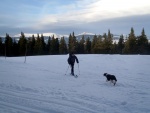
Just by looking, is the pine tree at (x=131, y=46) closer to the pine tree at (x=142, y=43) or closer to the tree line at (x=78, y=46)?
the tree line at (x=78, y=46)

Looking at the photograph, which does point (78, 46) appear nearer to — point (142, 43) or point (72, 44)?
point (72, 44)

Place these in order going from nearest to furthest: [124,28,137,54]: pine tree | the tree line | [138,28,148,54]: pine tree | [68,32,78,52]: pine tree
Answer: [138,28,148,54]: pine tree < [124,28,137,54]: pine tree < the tree line < [68,32,78,52]: pine tree

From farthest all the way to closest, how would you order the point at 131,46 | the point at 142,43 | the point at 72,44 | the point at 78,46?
1. the point at 78,46
2. the point at 72,44
3. the point at 142,43
4. the point at 131,46

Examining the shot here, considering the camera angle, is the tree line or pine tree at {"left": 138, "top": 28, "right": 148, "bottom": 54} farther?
the tree line

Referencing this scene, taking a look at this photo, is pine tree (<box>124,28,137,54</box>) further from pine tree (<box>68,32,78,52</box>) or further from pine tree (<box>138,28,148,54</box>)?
pine tree (<box>68,32,78,52</box>)

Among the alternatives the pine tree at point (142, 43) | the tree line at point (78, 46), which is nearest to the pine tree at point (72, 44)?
the tree line at point (78, 46)

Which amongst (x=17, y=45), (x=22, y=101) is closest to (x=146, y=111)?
(x=22, y=101)

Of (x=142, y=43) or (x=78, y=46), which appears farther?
(x=78, y=46)

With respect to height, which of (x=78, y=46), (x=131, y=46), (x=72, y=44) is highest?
(x=72, y=44)

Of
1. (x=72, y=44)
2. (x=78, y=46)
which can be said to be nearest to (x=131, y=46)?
(x=72, y=44)

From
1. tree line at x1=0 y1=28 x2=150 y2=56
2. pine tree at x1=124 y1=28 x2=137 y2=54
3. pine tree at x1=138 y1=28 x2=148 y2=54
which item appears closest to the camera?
pine tree at x1=138 y1=28 x2=148 y2=54

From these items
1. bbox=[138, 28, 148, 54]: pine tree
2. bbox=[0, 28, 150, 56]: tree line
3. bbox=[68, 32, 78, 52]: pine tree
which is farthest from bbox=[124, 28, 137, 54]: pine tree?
bbox=[68, 32, 78, 52]: pine tree

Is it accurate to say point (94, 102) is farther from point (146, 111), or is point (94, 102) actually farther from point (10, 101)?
point (10, 101)

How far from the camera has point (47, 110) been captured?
26.7 feet
